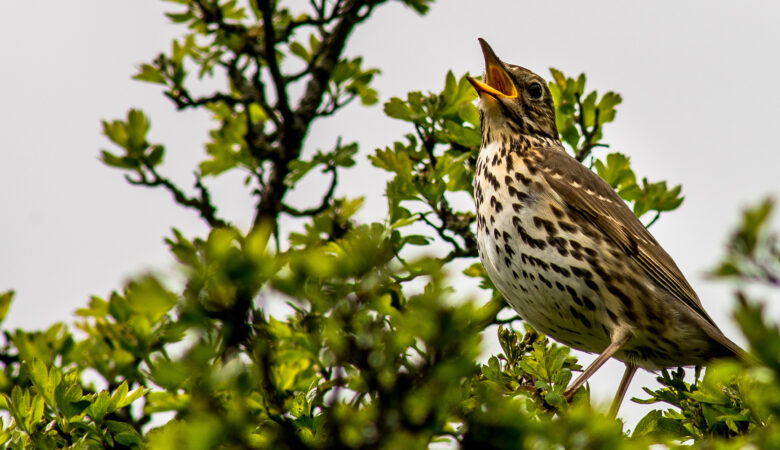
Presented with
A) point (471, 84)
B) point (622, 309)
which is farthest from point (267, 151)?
point (622, 309)

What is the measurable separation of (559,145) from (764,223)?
4.43 metres

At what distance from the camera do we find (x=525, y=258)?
16.1 feet

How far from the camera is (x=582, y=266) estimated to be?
16.5 ft

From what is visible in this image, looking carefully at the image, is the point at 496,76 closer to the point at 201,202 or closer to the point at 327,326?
the point at 201,202

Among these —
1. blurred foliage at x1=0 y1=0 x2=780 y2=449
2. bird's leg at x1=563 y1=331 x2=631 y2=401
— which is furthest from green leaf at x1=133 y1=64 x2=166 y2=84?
bird's leg at x1=563 y1=331 x2=631 y2=401

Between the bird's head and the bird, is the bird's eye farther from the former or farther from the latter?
the bird

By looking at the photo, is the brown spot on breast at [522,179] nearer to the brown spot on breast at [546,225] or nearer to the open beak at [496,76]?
the brown spot on breast at [546,225]

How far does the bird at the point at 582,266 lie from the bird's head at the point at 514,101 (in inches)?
3.7

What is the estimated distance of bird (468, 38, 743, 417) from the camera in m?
4.92

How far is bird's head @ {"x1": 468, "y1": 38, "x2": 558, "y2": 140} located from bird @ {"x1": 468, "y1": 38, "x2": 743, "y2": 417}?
94 mm

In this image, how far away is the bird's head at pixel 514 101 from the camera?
573 centimetres

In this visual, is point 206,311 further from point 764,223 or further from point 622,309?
point 622,309

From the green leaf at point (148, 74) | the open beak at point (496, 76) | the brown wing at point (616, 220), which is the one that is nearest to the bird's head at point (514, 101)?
the open beak at point (496, 76)

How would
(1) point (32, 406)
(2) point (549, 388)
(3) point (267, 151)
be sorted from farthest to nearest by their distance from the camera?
1. (3) point (267, 151)
2. (2) point (549, 388)
3. (1) point (32, 406)
